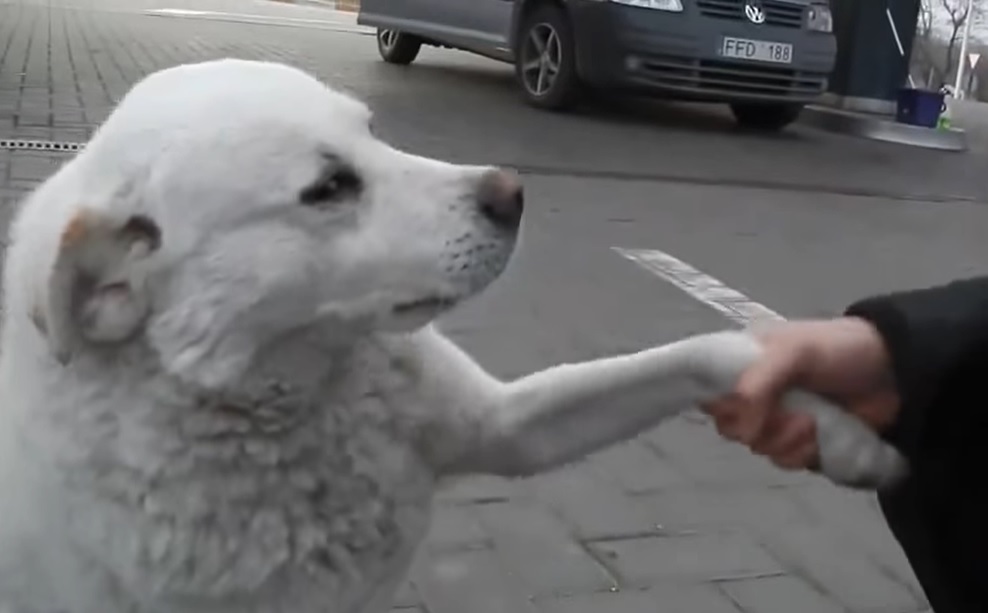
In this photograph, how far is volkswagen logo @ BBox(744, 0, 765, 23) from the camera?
1106cm

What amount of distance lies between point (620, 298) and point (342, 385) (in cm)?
373

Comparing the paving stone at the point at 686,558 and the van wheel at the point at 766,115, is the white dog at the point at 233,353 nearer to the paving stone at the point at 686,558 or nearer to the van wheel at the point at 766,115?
the paving stone at the point at 686,558

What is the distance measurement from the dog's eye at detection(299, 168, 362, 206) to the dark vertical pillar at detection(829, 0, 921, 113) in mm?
11541

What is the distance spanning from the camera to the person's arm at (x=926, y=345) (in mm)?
2125

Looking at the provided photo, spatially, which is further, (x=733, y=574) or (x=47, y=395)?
(x=733, y=574)

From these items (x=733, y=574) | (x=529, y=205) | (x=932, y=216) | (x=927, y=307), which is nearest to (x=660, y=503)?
(x=733, y=574)

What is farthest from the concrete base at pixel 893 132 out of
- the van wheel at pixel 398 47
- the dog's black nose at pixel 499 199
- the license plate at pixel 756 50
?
the dog's black nose at pixel 499 199

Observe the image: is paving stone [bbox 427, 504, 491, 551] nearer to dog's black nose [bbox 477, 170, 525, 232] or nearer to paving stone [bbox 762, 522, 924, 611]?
paving stone [bbox 762, 522, 924, 611]

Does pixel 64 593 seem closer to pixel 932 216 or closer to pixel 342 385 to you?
pixel 342 385

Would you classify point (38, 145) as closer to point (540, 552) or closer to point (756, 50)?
point (540, 552)

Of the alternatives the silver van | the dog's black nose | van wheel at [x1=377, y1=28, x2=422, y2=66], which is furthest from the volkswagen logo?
the dog's black nose

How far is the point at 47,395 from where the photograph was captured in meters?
2.06

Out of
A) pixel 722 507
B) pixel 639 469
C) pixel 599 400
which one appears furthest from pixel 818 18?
pixel 599 400

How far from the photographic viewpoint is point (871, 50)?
13023 mm
